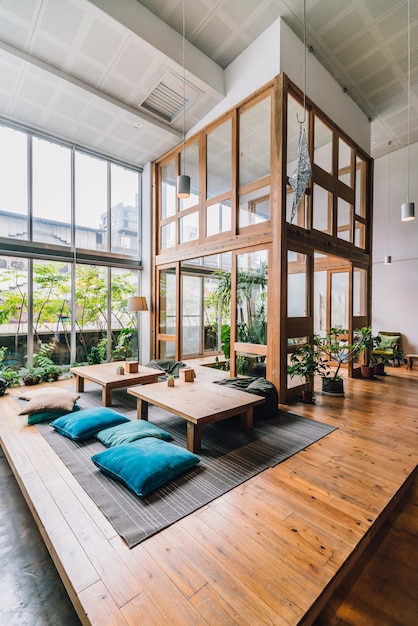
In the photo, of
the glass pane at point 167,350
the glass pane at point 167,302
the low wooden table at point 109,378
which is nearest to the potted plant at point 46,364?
the low wooden table at point 109,378

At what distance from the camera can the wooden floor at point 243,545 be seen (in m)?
1.37

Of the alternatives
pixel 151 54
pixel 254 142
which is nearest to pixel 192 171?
pixel 254 142

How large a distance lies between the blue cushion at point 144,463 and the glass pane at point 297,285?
293 cm

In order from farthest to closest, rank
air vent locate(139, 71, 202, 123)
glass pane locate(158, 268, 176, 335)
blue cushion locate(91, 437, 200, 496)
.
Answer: glass pane locate(158, 268, 176, 335) → air vent locate(139, 71, 202, 123) → blue cushion locate(91, 437, 200, 496)

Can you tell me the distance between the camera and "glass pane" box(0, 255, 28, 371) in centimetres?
541

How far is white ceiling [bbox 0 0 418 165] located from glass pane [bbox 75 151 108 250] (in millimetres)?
578

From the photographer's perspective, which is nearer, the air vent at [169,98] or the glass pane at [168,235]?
the air vent at [169,98]

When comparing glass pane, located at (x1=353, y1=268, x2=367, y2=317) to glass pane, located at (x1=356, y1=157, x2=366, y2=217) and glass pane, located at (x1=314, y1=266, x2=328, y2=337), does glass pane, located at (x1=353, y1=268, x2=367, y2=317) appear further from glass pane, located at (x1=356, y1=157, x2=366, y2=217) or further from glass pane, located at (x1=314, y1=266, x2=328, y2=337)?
glass pane, located at (x1=356, y1=157, x2=366, y2=217)

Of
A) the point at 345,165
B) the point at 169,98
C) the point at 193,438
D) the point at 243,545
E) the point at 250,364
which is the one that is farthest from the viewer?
the point at 345,165

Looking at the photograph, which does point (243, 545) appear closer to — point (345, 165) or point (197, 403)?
point (197, 403)

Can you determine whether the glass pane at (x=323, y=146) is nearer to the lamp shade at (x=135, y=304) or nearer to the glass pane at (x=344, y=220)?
the glass pane at (x=344, y=220)

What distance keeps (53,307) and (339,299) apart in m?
6.25

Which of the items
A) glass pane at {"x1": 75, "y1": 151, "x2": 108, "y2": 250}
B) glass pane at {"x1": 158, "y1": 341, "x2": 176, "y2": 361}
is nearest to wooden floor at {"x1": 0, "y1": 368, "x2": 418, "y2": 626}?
glass pane at {"x1": 158, "y1": 341, "x2": 176, "y2": 361}

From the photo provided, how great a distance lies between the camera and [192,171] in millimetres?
6277
